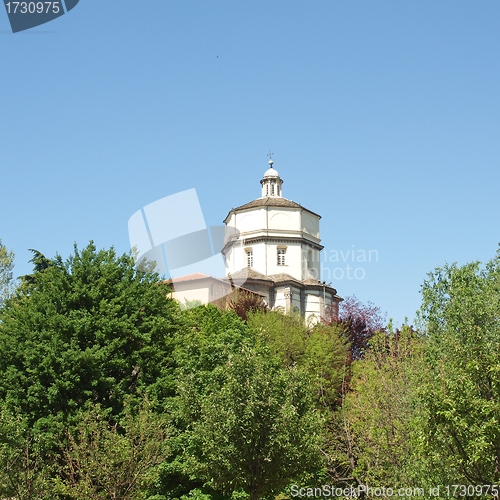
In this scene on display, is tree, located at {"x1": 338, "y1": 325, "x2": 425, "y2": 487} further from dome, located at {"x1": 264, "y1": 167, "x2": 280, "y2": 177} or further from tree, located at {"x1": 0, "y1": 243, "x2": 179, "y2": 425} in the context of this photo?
dome, located at {"x1": 264, "y1": 167, "x2": 280, "y2": 177}

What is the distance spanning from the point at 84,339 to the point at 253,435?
10.7 metres

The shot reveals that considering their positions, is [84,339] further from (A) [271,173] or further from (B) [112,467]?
(A) [271,173]

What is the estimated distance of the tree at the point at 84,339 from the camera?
85.1 feet

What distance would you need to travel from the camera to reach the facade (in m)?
58.3

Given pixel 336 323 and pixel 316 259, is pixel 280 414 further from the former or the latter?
pixel 316 259

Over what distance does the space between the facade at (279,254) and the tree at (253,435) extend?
3785cm

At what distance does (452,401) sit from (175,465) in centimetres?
1267

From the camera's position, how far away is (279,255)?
6041 cm

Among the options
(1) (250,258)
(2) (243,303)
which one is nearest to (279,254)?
(1) (250,258)

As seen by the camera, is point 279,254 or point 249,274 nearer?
point 249,274

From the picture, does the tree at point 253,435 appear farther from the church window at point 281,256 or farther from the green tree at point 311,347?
the church window at point 281,256

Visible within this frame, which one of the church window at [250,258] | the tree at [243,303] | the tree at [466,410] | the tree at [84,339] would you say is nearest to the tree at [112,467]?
the tree at [84,339]

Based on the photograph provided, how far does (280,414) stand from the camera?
62.2 feet

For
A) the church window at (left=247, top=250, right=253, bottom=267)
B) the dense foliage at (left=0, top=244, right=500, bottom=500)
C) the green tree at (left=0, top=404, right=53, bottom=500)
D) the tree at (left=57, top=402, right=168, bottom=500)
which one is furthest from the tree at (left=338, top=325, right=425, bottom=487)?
the church window at (left=247, top=250, right=253, bottom=267)
